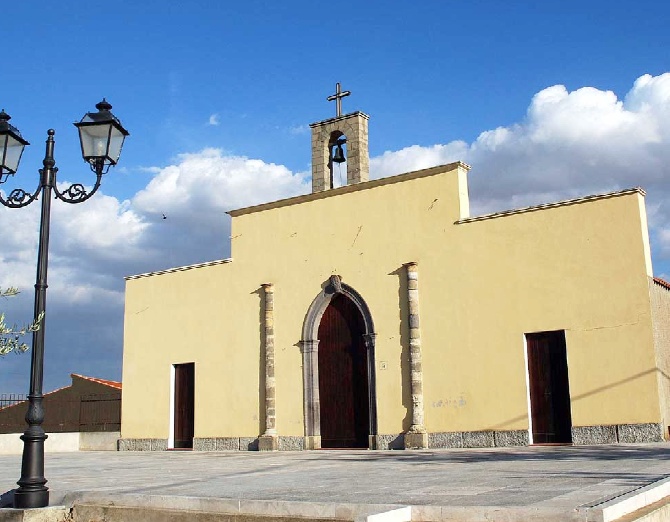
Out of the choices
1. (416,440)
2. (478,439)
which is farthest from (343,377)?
(478,439)

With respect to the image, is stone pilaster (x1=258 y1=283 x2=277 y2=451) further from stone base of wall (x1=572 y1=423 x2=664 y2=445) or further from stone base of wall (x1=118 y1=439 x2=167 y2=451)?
stone base of wall (x1=572 y1=423 x2=664 y2=445)

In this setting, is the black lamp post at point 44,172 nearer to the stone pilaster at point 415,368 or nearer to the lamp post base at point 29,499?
the lamp post base at point 29,499

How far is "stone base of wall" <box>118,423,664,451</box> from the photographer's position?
14750mm

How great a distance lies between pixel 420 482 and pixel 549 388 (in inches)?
313

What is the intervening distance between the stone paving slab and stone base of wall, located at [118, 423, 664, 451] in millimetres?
689

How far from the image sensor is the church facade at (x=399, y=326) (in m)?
15.3

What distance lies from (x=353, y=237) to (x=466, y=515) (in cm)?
1335

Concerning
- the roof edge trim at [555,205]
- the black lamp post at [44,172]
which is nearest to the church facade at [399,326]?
the roof edge trim at [555,205]

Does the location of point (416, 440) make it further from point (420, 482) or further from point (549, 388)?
point (420, 482)

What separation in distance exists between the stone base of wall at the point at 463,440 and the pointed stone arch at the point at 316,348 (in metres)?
0.35

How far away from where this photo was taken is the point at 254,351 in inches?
795

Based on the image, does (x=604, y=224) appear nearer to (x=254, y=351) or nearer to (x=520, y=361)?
(x=520, y=361)

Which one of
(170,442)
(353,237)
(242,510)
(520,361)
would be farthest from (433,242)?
(242,510)

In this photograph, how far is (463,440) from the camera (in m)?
16.6
